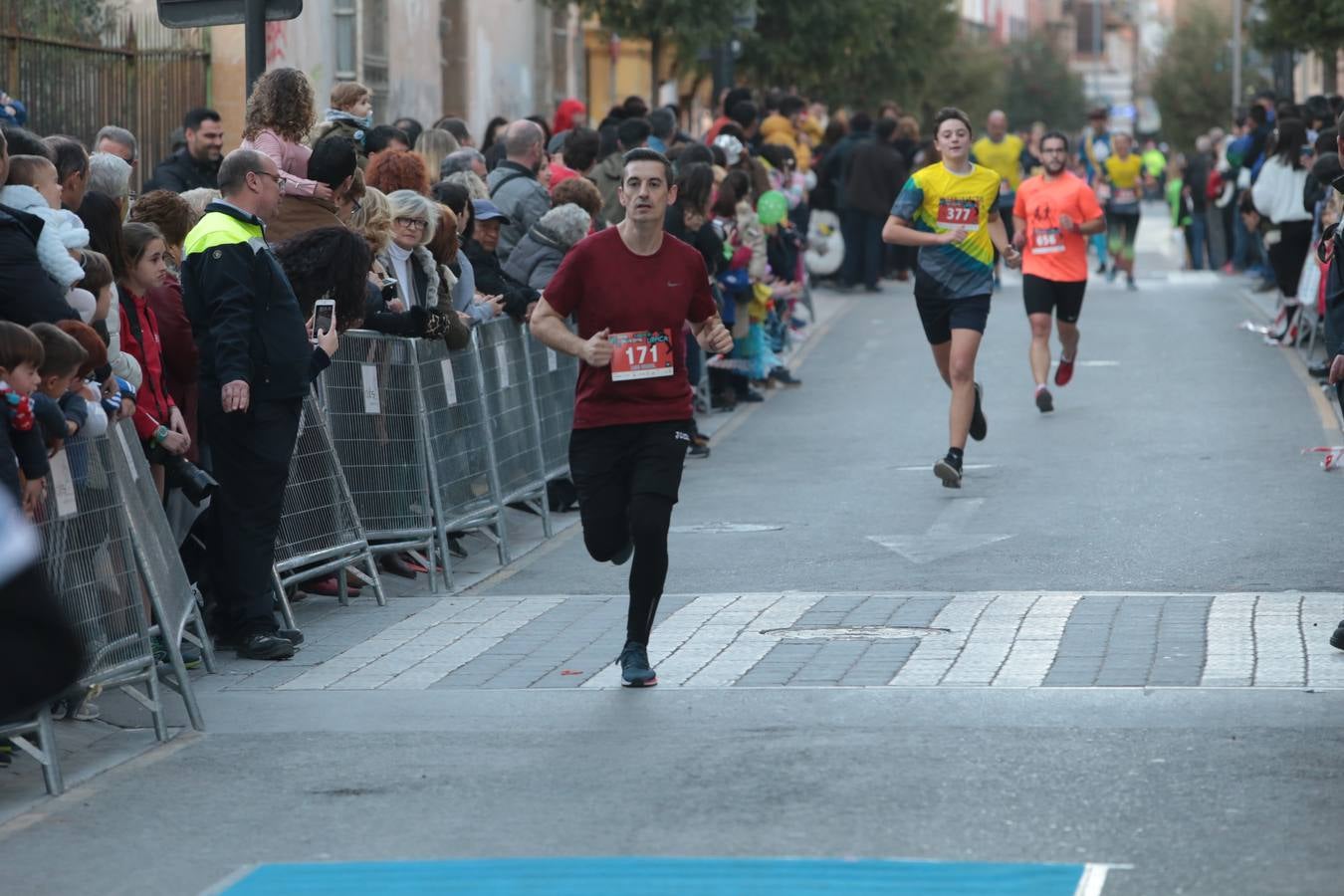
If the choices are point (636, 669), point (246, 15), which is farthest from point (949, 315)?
point (636, 669)

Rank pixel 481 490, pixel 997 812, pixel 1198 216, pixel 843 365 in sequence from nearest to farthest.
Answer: pixel 997 812, pixel 481 490, pixel 843 365, pixel 1198 216

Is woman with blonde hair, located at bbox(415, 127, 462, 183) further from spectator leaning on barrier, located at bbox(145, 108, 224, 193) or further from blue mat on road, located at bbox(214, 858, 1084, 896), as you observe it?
blue mat on road, located at bbox(214, 858, 1084, 896)

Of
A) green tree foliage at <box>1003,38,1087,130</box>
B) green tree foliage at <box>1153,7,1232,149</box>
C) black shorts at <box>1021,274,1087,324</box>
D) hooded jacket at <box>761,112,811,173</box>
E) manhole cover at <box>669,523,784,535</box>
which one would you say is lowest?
manhole cover at <box>669,523,784,535</box>

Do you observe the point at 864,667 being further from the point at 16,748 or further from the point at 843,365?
the point at 843,365

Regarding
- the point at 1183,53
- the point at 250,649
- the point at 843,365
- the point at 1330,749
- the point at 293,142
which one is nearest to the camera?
the point at 1330,749

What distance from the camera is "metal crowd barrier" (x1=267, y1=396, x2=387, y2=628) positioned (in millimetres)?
10219

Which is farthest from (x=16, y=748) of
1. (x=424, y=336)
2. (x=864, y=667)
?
(x=424, y=336)

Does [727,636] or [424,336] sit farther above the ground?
[424,336]

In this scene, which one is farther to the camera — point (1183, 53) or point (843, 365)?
point (1183, 53)

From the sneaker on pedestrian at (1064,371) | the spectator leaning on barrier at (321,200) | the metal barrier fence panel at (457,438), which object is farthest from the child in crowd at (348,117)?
the sneaker on pedestrian at (1064,371)

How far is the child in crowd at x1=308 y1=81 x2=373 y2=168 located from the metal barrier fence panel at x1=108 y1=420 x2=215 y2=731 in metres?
3.53

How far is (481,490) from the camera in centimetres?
1224

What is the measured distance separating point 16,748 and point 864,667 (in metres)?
2.88

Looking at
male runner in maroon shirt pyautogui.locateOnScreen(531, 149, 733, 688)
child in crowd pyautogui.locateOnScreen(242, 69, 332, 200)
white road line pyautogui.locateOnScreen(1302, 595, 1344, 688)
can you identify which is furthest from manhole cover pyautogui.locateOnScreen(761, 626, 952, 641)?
child in crowd pyautogui.locateOnScreen(242, 69, 332, 200)
